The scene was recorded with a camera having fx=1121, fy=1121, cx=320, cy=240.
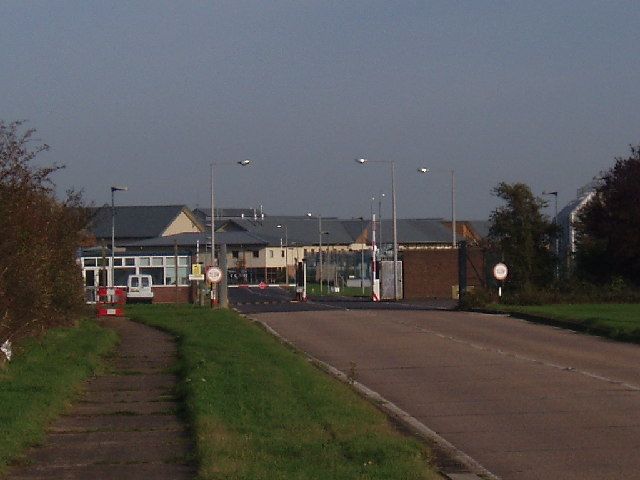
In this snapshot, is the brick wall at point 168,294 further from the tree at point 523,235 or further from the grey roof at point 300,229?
the grey roof at point 300,229

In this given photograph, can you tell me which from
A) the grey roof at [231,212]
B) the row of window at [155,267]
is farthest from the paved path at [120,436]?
the grey roof at [231,212]

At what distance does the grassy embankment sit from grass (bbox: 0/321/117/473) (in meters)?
11.8

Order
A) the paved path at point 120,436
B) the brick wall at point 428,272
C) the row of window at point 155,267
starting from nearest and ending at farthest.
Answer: the paved path at point 120,436
the brick wall at point 428,272
the row of window at point 155,267

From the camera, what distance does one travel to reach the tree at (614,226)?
43500 mm

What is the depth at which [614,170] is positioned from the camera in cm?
4525

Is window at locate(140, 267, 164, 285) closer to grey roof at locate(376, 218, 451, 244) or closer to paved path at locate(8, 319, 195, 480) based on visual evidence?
grey roof at locate(376, 218, 451, 244)

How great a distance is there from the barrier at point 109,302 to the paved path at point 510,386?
6.99 meters

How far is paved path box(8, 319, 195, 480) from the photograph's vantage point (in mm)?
9695

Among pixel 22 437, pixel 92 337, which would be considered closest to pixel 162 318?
pixel 92 337

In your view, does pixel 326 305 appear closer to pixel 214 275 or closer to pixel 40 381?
pixel 214 275

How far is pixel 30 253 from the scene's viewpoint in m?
17.9

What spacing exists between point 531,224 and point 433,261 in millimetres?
18491

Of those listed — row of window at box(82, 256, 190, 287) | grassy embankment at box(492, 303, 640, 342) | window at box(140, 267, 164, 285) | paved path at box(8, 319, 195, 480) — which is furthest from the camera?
window at box(140, 267, 164, 285)

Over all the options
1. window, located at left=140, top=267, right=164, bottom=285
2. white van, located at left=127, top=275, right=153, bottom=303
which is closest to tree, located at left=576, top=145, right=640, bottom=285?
white van, located at left=127, top=275, right=153, bottom=303
